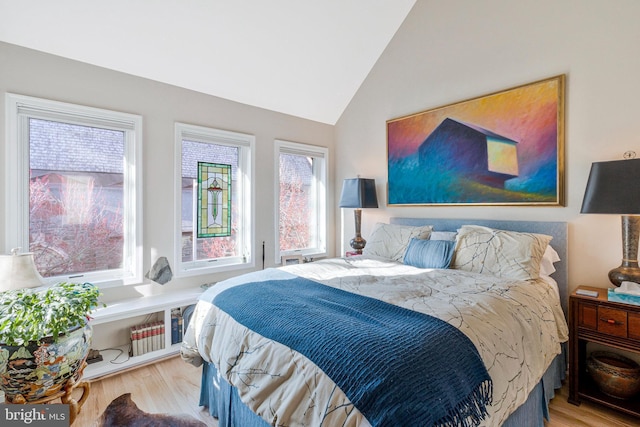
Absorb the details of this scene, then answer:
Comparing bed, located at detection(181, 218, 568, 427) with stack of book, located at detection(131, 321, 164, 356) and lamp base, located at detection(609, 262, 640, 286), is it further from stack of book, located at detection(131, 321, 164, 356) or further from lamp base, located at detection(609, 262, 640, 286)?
stack of book, located at detection(131, 321, 164, 356)

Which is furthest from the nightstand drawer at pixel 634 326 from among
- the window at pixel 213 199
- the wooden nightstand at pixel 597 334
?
the window at pixel 213 199

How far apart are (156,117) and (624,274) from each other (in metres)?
3.78

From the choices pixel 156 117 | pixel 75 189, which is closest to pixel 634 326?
pixel 156 117

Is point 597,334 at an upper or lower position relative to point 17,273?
lower

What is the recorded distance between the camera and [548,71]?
2.44 m

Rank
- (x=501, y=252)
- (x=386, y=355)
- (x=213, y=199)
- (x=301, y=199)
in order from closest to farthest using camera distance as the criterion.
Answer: (x=386, y=355), (x=501, y=252), (x=213, y=199), (x=301, y=199)

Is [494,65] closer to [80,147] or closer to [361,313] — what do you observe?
[361,313]

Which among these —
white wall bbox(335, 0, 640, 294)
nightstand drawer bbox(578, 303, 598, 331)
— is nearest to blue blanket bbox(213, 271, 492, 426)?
nightstand drawer bbox(578, 303, 598, 331)

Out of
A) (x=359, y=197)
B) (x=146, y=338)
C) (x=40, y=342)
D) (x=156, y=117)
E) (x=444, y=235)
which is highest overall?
(x=156, y=117)

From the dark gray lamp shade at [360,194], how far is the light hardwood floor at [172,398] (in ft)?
7.34

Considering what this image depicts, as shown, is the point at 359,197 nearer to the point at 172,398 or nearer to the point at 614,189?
the point at 614,189

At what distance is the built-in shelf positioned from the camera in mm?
2275

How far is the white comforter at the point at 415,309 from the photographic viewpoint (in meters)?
1.04

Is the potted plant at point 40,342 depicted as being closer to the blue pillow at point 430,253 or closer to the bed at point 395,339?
the bed at point 395,339
